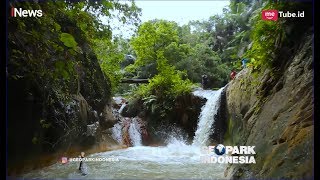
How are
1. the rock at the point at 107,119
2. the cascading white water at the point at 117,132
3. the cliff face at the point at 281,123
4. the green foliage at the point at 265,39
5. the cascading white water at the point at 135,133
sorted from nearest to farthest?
the cliff face at the point at 281,123 → the green foliage at the point at 265,39 → the cascading white water at the point at 135,133 → the cascading white water at the point at 117,132 → the rock at the point at 107,119

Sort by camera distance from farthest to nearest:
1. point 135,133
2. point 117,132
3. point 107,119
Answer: point 107,119
point 117,132
point 135,133

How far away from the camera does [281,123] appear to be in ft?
8.46

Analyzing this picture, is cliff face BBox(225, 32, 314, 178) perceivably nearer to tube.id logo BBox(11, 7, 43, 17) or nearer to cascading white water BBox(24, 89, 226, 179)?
cascading white water BBox(24, 89, 226, 179)

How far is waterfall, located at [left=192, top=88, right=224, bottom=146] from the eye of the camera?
14.2 feet

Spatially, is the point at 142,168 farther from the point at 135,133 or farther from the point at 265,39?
the point at 265,39

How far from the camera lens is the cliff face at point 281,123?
228cm

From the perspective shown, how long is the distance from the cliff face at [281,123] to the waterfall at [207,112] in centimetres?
88

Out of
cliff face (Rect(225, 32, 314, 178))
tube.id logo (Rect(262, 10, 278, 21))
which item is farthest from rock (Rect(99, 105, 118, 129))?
tube.id logo (Rect(262, 10, 278, 21))

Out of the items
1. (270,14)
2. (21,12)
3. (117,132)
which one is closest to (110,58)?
(21,12)

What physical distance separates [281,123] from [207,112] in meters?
2.44

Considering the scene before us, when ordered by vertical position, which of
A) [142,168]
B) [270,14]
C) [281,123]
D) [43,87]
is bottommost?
[142,168]

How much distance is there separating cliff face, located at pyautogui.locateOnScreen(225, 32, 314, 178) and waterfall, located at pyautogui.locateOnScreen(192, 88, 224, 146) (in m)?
0.88

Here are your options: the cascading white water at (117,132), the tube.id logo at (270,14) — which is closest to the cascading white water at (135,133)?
the cascading white water at (117,132)

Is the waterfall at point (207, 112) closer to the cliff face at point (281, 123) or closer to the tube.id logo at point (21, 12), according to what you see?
the cliff face at point (281, 123)
